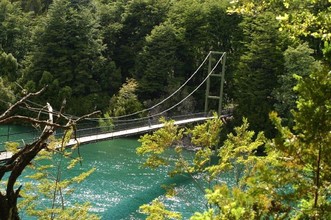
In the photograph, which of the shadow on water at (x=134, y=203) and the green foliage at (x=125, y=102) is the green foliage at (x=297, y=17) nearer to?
the shadow on water at (x=134, y=203)

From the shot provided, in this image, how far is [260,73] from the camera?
19453 mm

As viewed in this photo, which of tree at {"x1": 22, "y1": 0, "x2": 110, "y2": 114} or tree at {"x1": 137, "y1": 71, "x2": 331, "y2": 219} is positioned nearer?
tree at {"x1": 137, "y1": 71, "x2": 331, "y2": 219}

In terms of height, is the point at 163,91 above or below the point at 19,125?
above

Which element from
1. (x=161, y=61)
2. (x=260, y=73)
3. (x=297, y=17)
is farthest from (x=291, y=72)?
(x=297, y=17)

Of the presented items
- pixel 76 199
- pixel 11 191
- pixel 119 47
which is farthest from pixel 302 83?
pixel 119 47

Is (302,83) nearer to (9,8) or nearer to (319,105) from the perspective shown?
(319,105)

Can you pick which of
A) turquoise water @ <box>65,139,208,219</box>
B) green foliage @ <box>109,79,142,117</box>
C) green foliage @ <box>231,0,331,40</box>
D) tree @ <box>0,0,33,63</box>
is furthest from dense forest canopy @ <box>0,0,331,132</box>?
green foliage @ <box>231,0,331,40</box>

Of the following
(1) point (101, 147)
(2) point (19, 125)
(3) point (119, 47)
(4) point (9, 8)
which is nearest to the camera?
(1) point (101, 147)

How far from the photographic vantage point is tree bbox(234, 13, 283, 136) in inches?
760

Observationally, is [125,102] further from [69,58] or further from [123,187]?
[123,187]

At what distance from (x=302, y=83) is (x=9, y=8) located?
27.3 m

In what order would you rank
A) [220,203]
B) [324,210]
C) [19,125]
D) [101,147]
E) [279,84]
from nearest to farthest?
[324,210]
[220,203]
[101,147]
[279,84]
[19,125]

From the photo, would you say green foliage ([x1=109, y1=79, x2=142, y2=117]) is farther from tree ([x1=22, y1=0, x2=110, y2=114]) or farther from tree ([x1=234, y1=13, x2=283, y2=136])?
tree ([x1=234, y1=13, x2=283, y2=136])

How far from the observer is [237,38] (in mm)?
22312
